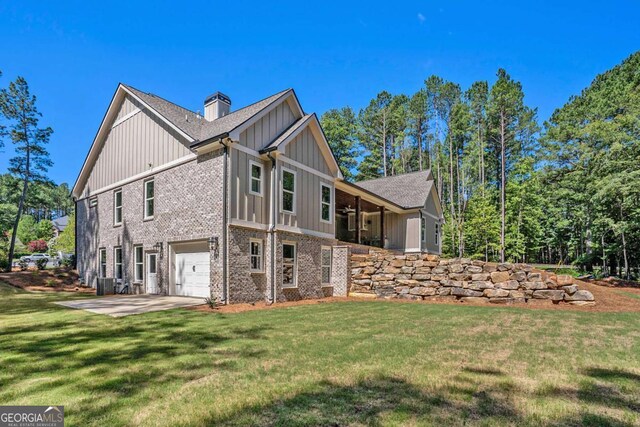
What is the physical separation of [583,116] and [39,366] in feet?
124

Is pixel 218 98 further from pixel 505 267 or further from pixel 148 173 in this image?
pixel 505 267

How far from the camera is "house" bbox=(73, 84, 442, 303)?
37.1ft

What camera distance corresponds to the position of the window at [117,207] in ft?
51.9

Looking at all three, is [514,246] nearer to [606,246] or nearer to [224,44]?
[606,246]

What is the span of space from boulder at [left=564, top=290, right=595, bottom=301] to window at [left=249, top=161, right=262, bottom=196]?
1065cm

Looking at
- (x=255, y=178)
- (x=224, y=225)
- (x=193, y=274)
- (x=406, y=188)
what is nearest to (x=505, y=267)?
(x=255, y=178)

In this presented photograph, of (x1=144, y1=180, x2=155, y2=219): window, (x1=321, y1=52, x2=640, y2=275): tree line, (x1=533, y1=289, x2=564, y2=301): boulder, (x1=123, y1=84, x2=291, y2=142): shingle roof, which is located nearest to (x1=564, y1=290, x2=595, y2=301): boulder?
(x1=533, y1=289, x2=564, y2=301): boulder

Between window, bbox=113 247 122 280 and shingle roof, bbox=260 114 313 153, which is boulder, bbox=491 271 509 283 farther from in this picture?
window, bbox=113 247 122 280

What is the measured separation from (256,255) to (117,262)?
311 inches

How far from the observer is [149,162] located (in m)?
14.1

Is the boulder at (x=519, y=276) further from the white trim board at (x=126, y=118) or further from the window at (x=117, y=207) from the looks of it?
the window at (x=117, y=207)

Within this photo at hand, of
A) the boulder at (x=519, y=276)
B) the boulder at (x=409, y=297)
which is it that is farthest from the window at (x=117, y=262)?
the boulder at (x=519, y=276)

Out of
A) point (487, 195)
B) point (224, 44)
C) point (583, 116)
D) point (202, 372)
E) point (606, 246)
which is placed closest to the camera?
point (202, 372)

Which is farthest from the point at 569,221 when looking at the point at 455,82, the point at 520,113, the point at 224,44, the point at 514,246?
the point at 224,44
